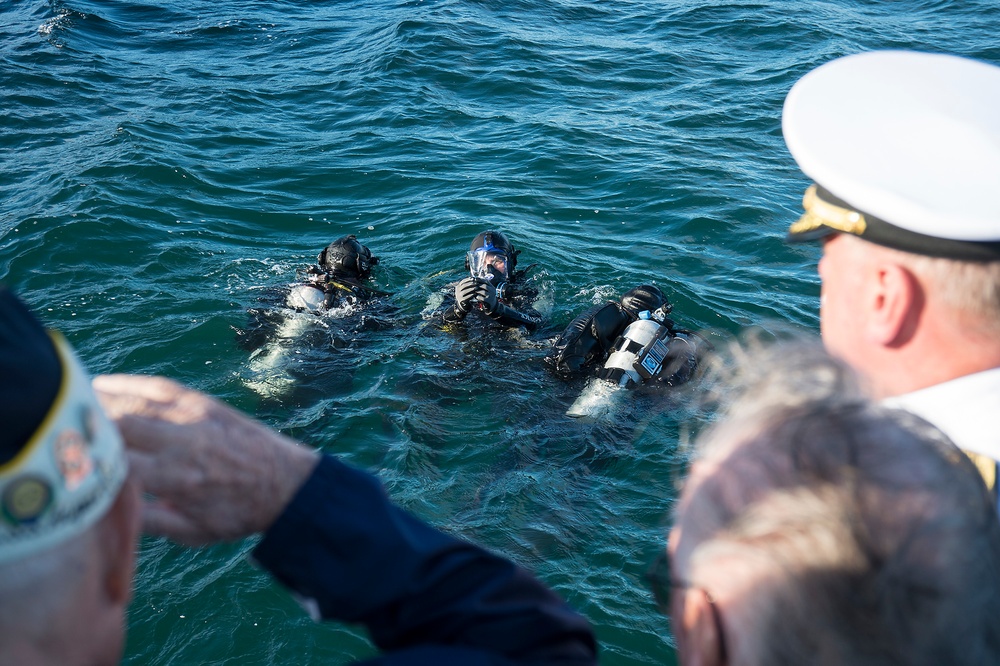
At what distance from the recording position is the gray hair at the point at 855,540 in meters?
0.91

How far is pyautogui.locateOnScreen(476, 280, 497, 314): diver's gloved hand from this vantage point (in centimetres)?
625

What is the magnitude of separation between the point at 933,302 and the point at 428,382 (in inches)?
178

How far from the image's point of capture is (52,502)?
829 mm

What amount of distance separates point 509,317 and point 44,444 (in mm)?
5701

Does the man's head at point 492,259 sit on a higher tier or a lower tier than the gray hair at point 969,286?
lower

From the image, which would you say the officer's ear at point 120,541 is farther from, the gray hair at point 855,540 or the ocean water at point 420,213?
the ocean water at point 420,213

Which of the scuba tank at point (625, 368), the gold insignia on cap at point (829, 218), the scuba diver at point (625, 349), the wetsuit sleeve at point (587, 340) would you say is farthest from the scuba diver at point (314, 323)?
the gold insignia on cap at point (829, 218)

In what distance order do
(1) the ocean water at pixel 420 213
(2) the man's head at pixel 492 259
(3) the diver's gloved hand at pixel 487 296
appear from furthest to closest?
1. (2) the man's head at pixel 492 259
2. (3) the diver's gloved hand at pixel 487 296
3. (1) the ocean water at pixel 420 213

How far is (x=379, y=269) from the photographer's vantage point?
782 centimetres

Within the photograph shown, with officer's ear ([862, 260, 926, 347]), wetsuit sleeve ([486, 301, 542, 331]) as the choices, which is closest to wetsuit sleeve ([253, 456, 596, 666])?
officer's ear ([862, 260, 926, 347])

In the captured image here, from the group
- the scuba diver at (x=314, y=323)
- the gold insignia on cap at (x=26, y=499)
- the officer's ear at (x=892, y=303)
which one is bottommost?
the scuba diver at (x=314, y=323)

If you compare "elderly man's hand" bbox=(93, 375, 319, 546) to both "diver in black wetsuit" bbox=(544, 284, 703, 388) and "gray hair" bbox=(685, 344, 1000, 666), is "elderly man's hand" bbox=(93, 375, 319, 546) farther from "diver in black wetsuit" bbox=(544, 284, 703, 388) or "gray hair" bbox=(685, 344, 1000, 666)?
"diver in black wetsuit" bbox=(544, 284, 703, 388)

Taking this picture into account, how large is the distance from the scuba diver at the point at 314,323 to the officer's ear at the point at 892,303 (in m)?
4.65

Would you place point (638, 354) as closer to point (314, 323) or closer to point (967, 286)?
point (314, 323)
